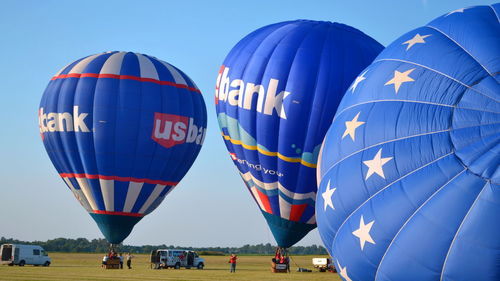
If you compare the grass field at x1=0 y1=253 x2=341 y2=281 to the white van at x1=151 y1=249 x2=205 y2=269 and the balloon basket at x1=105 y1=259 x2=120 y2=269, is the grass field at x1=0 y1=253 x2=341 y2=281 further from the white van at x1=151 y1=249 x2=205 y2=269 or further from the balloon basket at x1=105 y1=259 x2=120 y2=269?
the white van at x1=151 y1=249 x2=205 y2=269

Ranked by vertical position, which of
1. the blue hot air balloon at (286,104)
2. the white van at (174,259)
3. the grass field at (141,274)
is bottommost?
the grass field at (141,274)

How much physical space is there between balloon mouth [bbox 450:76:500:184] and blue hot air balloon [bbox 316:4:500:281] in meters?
0.02

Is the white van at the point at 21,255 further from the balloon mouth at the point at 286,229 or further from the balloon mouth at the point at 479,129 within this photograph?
the balloon mouth at the point at 479,129

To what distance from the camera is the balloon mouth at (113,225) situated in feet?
109

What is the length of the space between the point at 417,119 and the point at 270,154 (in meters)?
13.7

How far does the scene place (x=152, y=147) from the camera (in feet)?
109

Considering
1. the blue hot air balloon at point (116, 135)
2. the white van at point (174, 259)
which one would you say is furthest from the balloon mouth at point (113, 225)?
the white van at point (174, 259)

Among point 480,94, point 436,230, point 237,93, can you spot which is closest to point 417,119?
point 480,94

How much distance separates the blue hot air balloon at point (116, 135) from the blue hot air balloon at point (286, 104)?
597 cm

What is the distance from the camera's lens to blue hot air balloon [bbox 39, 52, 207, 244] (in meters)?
32.8

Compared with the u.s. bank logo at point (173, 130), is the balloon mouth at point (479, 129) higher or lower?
lower

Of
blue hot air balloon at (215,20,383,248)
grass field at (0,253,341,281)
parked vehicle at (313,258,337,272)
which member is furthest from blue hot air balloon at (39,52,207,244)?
parked vehicle at (313,258,337,272)

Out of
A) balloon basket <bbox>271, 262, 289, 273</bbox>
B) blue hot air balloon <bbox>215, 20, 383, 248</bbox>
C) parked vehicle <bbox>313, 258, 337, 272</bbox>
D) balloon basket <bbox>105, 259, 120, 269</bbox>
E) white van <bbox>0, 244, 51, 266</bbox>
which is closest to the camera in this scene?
blue hot air balloon <bbox>215, 20, 383, 248</bbox>

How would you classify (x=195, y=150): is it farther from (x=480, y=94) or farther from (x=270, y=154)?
(x=480, y=94)
